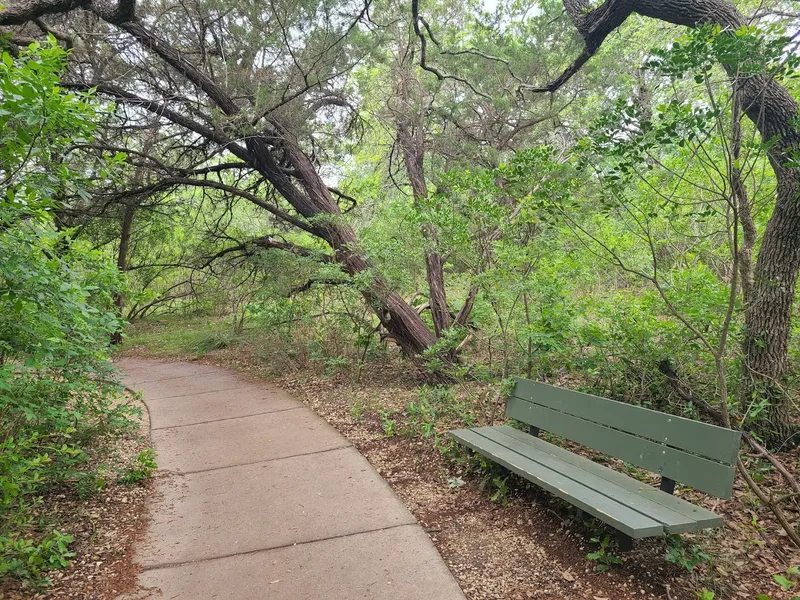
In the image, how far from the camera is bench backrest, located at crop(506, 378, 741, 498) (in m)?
2.92

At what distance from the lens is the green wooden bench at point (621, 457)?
9.26 ft

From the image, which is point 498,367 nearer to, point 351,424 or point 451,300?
point 351,424

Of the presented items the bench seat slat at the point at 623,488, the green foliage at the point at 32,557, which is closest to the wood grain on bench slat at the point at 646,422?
the bench seat slat at the point at 623,488

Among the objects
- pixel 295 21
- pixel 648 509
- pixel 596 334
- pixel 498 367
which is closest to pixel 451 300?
pixel 498 367

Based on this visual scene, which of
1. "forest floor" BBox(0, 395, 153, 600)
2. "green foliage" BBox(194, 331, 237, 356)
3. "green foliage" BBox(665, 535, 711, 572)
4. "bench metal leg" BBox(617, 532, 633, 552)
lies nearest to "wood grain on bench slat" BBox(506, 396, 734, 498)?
"green foliage" BBox(665, 535, 711, 572)

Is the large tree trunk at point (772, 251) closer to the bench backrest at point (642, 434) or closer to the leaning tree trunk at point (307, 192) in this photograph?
the bench backrest at point (642, 434)

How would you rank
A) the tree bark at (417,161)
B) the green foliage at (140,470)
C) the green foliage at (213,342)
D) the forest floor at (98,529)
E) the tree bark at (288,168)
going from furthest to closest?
the green foliage at (213,342) < the tree bark at (417,161) < the tree bark at (288,168) < the green foliage at (140,470) < the forest floor at (98,529)

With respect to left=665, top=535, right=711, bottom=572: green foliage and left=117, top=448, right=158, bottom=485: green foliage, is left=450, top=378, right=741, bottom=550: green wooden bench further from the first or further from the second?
left=117, top=448, right=158, bottom=485: green foliage

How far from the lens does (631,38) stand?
36.2ft

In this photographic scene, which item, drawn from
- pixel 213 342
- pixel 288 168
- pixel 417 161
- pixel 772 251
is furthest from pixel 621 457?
pixel 213 342

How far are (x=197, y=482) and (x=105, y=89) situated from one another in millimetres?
5837

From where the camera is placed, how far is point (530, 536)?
348 centimetres

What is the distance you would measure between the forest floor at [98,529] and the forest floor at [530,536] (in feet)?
6.63

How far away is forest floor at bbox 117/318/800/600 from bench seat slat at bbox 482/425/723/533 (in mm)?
274
